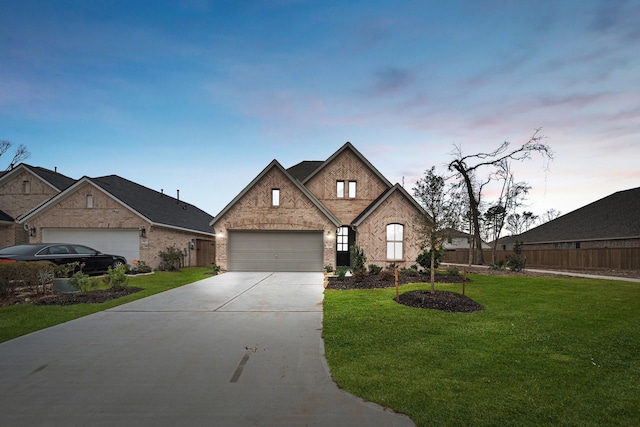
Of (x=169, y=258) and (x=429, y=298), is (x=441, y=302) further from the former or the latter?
(x=169, y=258)

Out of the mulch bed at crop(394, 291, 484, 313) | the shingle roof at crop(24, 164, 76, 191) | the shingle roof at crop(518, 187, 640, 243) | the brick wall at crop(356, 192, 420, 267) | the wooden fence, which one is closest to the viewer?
the mulch bed at crop(394, 291, 484, 313)

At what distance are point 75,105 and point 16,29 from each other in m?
4.99

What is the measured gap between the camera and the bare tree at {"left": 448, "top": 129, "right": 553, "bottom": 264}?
23828mm

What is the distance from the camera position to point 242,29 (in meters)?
12.9

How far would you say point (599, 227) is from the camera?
25406 mm

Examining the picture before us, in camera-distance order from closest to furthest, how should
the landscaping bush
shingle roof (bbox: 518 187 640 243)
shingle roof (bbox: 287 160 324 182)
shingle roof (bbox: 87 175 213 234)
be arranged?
the landscaping bush, shingle roof (bbox: 87 175 213 234), shingle roof (bbox: 518 187 640 243), shingle roof (bbox: 287 160 324 182)

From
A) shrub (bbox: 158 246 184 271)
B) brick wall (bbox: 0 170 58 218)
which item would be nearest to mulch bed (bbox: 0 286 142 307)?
shrub (bbox: 158 246 184 271)

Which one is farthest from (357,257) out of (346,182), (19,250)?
(19,250)

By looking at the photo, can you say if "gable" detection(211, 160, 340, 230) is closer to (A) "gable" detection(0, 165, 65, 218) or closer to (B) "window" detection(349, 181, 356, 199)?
(B) "window" detection(349, 181, 356, 199)

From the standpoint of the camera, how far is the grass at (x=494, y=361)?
3.53 meters

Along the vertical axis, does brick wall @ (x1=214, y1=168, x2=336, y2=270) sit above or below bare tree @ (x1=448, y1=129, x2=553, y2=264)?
below

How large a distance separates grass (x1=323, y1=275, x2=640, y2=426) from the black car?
39.7 feet

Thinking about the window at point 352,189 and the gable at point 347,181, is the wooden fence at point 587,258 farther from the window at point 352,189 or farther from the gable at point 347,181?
the window at point 352,189

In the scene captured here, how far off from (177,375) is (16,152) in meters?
40.1
